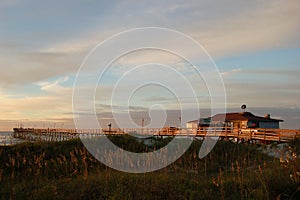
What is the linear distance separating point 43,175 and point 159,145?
8708mm

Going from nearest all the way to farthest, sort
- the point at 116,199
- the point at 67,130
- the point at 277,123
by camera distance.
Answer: the point at 116,199 → the point at 277,123 → the point at 67,130

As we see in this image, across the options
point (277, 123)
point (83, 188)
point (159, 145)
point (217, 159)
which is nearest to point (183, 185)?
point (83, 188)

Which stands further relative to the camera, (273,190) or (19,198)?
(19,198)

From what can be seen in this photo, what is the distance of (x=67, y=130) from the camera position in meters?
61.9

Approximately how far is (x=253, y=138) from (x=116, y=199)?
25.1 m

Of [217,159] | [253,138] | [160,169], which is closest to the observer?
[160,169]

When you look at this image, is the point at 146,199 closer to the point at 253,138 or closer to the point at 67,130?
the point at 253,138

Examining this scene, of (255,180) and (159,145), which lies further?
(159,145)

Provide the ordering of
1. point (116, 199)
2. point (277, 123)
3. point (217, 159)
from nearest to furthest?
1. point (116, 199)
2. point (217, 159)
3. point (277, 123)

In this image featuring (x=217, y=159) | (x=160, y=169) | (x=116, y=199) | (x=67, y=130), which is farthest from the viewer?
(x=67, y=130)

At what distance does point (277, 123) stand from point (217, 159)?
37371 mm

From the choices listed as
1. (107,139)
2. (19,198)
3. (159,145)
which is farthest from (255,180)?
(107,139)

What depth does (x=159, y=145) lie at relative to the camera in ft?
56.8

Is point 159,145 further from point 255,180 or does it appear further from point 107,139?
point 255,180
